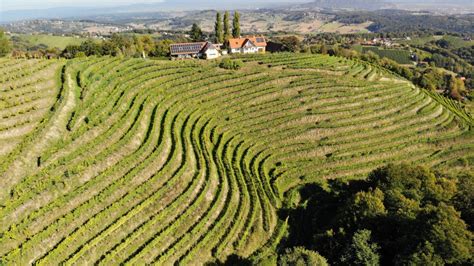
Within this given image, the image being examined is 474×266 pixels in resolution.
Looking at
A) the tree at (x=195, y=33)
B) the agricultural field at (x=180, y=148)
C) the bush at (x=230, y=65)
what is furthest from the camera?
the tree at (x=195, y=33)

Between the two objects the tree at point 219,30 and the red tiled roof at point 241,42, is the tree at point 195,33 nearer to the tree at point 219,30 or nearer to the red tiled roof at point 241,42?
the tree at point 219,30

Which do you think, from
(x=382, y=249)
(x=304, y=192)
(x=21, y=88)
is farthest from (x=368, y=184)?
(x=21, y=88)

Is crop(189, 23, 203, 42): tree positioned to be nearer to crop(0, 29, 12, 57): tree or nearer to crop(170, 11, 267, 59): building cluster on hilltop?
crop(170, 11, 267, 59): building cluster on hilltop

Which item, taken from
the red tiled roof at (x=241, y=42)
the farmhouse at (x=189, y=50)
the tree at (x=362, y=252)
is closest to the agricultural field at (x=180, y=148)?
the tree at (x=362, y=252)

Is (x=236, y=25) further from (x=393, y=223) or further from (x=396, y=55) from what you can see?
(x=396, y=55)

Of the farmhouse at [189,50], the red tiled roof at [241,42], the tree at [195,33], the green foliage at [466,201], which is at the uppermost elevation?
the tree at [195,33]
